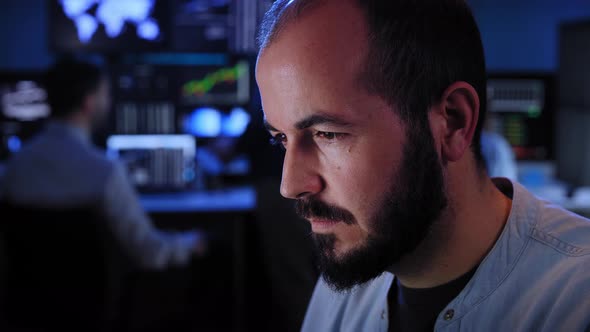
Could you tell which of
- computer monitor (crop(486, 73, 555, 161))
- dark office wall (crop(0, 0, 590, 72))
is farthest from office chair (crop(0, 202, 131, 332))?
dark office wall (crop(0, 0, 590, 72))

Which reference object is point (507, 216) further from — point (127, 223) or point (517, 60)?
point (517, 60)

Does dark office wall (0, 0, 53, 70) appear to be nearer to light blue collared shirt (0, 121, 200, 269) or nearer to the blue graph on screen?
the blue graph on screen

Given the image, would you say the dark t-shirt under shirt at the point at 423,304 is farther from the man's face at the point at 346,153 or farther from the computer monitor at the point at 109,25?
the computer monitor at the point at 109,25

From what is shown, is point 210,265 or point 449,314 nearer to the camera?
point 449,314

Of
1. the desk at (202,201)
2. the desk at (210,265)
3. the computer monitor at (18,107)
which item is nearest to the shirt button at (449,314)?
the desk at (202,201)

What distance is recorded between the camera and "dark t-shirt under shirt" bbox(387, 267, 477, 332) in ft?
3.01

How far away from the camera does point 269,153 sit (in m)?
2.94

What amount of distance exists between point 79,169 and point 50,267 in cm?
52

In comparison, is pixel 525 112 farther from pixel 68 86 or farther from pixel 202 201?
pixel 68 86

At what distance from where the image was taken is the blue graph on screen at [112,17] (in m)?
3.37

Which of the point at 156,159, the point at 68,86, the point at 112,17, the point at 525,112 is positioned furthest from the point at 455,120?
the point at 525,112

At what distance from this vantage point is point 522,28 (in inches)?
210

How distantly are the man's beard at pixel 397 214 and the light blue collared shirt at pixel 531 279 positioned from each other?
4.5 inches

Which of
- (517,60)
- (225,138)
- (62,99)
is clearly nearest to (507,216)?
(62,99)
